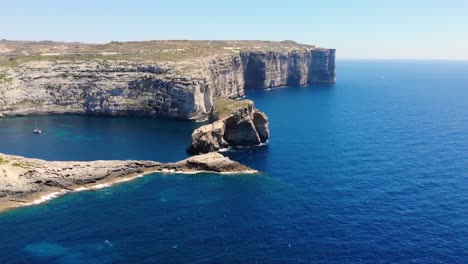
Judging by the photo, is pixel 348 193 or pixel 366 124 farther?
pixel 366 124

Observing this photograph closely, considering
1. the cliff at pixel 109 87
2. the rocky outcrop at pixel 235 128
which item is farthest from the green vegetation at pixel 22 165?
the cliff at pixel 109 87

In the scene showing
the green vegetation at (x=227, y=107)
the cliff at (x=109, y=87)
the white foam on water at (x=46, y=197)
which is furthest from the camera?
the cliff at (x=109, y=87)

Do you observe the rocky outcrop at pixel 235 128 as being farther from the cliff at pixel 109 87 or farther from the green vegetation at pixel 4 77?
the green vegetation at pixel 4 77

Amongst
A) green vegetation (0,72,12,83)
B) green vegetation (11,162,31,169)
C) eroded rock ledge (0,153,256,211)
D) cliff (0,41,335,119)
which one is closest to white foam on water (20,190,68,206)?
eroded rock ledge (0,153,256,211)

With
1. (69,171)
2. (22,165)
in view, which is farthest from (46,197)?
(22,165)

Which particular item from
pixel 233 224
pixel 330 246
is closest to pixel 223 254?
pixel 233 224

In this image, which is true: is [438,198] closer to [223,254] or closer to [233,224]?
[233,224]
